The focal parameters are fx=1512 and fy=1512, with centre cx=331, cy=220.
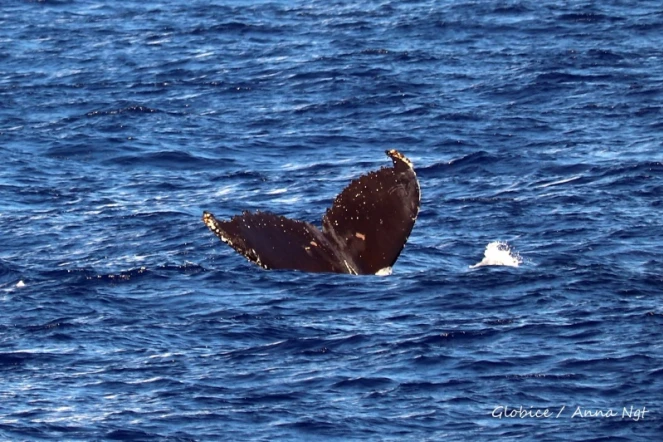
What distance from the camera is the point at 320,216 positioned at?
21.4 metres

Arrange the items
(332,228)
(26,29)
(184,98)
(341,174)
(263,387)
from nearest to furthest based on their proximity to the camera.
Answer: (263,387)
(332,228)
(341,174)
(184,98)
(26,29)

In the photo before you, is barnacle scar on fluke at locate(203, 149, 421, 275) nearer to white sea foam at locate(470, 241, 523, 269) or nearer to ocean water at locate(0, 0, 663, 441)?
Result: ocean water at locate(0, 0, 663, 441)

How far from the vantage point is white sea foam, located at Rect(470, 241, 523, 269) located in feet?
60.5

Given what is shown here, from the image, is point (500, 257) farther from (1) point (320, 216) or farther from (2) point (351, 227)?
(1) point (320, 216)

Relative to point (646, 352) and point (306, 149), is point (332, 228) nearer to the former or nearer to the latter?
point (646, 352)

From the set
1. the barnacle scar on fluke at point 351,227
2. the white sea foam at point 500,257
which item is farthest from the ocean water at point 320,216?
the barnacle scar on fluke at point 351,227

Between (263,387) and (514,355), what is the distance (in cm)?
252

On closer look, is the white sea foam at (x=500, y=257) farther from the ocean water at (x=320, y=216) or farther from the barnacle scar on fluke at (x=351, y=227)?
the barnacle scar on fluke at (x=351, y=227)

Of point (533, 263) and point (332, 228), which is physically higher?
point (332, 228)

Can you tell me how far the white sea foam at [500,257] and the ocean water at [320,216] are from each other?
0.15ft

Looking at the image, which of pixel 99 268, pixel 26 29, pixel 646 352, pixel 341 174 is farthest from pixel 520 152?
pixel 26 29

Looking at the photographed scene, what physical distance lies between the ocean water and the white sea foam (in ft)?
0.15

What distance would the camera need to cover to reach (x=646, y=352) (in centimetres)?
1486

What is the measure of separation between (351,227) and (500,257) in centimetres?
312
